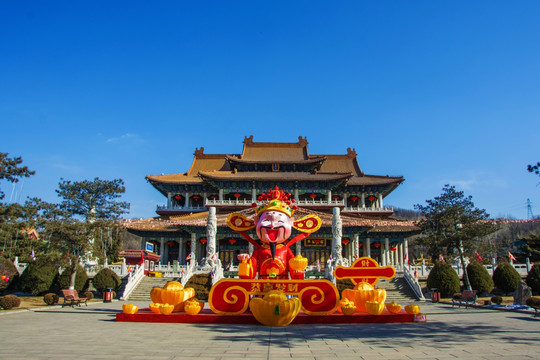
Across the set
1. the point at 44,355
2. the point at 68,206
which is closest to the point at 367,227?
the point at 68,206

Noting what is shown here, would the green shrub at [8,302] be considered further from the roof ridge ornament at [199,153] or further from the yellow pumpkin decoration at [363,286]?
the roof ridge ornament at [199,153]

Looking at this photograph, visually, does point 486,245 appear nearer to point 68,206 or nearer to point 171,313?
point 171,313

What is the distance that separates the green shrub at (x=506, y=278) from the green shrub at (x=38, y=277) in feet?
82.0

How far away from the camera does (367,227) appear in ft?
91.0

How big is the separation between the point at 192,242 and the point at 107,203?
372 inches

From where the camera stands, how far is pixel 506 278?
20188mm

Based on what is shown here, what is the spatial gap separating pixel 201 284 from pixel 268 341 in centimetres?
1307

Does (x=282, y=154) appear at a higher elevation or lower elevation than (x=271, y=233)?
higher

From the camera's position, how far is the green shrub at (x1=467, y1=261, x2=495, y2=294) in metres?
19.7

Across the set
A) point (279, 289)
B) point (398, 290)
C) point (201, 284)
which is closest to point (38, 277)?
point (201, 284)

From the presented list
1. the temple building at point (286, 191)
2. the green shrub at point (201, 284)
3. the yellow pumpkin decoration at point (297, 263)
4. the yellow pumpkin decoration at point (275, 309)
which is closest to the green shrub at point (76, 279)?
the green shrub at point (201, 284)

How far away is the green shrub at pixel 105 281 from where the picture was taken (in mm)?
19391

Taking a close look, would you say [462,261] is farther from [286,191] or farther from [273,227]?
[286,191]

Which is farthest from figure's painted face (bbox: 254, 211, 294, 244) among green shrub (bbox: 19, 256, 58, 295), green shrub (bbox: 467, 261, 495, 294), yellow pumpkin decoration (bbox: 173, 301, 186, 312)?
green shrub (bbox: 19, 256, 58, 295)
